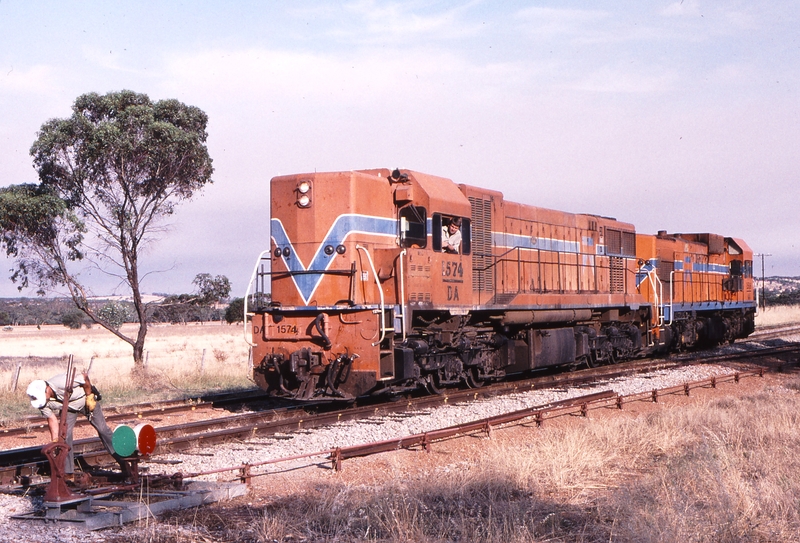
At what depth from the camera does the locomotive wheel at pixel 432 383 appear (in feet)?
48.1

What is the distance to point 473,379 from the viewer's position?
16094mm

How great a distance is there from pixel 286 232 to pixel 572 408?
5.32 m

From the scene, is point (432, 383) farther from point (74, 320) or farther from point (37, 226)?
point (74, 320)

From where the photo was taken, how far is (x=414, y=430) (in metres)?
11.7

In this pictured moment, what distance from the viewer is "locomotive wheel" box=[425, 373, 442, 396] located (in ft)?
48.1

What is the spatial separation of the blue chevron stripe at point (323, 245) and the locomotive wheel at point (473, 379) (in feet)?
12.4

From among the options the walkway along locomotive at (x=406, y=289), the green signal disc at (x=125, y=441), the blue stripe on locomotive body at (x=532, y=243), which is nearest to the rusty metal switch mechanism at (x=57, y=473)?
the green signal disc at (x=125, y=441)

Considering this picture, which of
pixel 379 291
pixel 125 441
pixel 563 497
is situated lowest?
pixel 563 497

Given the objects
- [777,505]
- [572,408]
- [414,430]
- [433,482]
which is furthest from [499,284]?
[777,505]

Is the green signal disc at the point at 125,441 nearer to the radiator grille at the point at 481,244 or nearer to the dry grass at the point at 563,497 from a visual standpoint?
the dry grass at the point at 563,497

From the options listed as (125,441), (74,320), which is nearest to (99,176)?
(125,441)

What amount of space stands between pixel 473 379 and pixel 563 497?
8500 millimetres

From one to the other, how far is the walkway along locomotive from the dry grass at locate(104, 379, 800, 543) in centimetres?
331

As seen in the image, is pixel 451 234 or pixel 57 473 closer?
pixel 57 473
